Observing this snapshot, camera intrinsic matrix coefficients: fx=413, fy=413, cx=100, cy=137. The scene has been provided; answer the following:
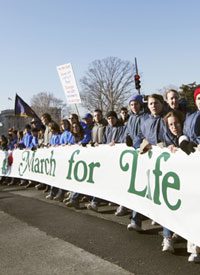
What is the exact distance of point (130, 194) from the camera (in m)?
6.21

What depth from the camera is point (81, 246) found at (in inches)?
217

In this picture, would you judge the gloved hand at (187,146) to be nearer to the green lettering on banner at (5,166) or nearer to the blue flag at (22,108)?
the green lettering on banner at (5,166)

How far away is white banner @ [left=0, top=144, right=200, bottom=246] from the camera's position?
179 inches

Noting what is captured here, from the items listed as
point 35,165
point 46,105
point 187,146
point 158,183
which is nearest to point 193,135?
point 187,146

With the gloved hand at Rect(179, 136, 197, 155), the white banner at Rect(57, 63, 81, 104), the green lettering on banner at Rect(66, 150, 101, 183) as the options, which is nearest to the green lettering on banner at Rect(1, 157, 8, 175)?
the white banner at Rect(57, 63, 81, 104)

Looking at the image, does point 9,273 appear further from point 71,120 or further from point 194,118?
point 71,120

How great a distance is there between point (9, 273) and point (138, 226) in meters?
2.22

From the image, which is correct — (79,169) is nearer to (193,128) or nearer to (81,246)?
(81,246)

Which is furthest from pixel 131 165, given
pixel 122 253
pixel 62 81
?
pixel 62 81

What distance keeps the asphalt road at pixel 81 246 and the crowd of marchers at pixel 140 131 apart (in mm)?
224

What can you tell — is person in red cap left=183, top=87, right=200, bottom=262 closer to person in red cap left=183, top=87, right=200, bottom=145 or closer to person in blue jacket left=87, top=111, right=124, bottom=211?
person in red cap left=183, top=87, right=200, bottom=145

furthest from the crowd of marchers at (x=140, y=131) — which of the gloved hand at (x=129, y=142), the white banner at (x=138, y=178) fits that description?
the white banner at (x=138, y=178)

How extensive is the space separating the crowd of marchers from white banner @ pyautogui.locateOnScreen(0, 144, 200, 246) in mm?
156

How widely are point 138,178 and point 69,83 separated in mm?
5637
